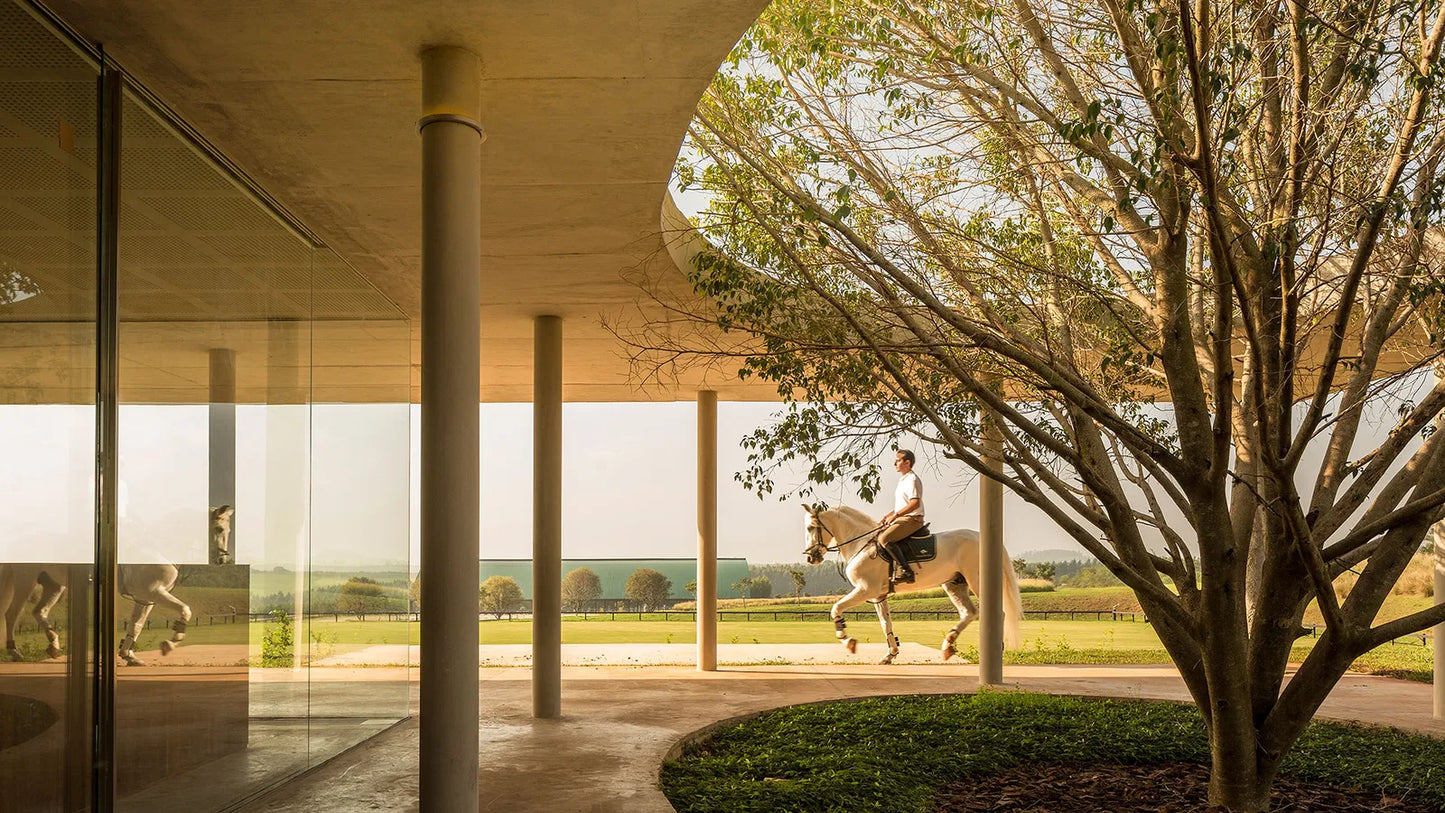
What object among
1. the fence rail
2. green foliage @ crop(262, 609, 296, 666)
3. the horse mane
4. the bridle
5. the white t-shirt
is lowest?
the fence rail

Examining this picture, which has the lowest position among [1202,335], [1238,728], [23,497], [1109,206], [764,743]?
[764,743]

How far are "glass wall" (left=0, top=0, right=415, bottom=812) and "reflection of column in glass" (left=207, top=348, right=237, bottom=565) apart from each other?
0.02 m

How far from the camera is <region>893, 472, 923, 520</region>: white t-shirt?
45.2 ft

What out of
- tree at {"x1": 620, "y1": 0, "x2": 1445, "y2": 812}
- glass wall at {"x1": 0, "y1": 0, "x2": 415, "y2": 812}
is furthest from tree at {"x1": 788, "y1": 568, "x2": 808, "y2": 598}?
tree at {"x1": 620, "y1": 0, "x2": 1445, "y2": 812}

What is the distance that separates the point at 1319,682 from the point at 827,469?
2.93 m

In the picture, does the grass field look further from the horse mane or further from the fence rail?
the horse mane

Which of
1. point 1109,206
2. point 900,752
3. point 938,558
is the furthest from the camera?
point 938,558

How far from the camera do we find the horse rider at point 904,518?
13750 millimetres

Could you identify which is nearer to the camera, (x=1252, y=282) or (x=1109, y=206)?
(x=1252, y=282)

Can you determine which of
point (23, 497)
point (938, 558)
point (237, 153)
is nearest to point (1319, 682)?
point (23, 497)

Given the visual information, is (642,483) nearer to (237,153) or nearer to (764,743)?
(764,743)

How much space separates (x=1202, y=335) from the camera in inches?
268

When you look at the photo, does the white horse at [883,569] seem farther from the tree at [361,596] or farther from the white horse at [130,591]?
the white horse at [130,591]

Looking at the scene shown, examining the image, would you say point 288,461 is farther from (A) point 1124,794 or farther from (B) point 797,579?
(B) point 797,579
